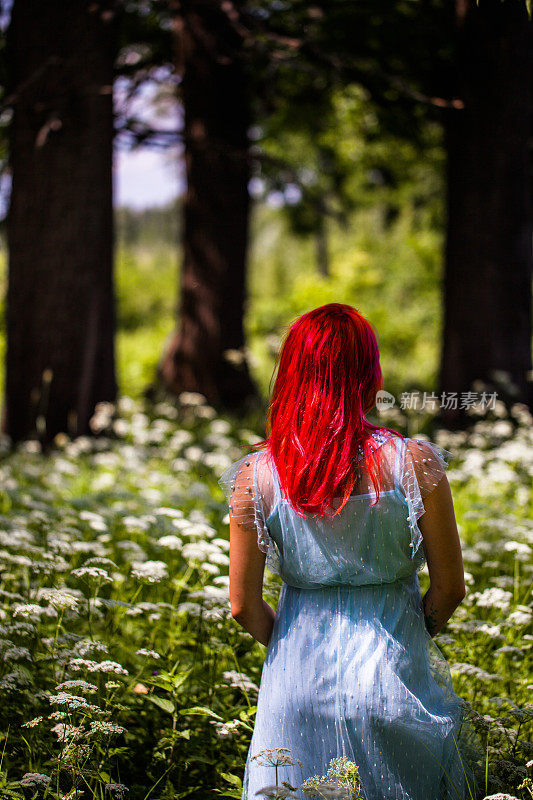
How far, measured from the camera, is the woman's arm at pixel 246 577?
208cm

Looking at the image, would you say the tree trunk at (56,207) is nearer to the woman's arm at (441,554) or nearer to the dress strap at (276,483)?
the dress strap at (276,483)

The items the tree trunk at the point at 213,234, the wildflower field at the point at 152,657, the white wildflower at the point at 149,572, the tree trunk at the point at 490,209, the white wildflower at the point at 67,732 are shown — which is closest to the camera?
the white wildflower at the point at 67,732

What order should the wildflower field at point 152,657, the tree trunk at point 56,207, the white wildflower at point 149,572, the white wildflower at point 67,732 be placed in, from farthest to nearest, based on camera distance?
the tree trunk at point 56,207
the white wildflower at point 149,572
the wildflower field at point 152,657
the white wildflower at point 67,732

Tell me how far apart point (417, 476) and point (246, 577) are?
0.58 meters

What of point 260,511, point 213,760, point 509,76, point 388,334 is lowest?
point 213,760

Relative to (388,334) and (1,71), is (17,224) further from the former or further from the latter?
(388,334)

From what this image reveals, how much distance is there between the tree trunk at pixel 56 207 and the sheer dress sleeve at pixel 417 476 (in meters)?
4.88

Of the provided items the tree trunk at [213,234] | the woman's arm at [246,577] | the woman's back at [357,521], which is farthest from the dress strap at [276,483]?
the tree trunk at [213,234]

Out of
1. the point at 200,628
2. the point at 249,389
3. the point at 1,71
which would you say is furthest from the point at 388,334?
the point at 200,628

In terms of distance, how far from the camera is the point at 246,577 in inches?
83.6

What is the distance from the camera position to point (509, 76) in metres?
7.42

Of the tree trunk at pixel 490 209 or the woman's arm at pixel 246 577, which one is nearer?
the woman's arm at pixel 246 577

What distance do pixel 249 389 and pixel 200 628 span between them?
5987 millimetres

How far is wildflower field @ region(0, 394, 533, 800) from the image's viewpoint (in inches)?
88.1
